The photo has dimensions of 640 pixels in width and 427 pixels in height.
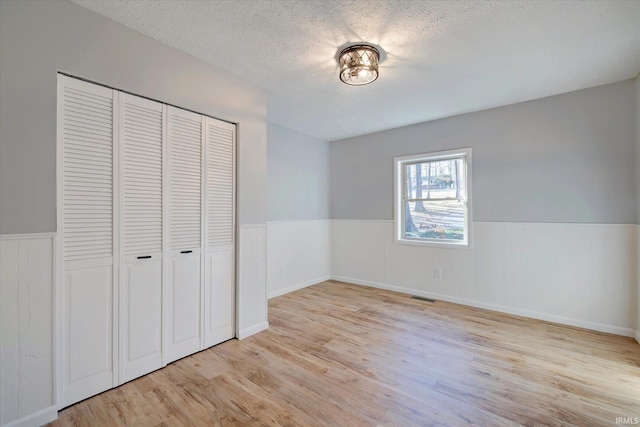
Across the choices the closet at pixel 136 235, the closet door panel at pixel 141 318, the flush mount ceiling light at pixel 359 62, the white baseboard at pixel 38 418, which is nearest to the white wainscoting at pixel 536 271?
the flush mount ceiling light at pixel 359 62

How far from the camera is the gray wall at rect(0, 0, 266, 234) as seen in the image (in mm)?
1510

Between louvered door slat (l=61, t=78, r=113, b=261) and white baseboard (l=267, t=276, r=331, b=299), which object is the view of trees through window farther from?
louvered door slat (l=61, t=78, r=113, b=261)

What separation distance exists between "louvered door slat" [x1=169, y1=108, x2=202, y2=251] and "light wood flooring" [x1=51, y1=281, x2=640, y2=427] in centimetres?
105

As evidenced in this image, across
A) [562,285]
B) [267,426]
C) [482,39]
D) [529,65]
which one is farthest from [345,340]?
[529,65]

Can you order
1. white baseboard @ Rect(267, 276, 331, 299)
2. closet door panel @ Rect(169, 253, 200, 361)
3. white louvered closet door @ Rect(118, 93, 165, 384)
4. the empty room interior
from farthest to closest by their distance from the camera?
white baseboard @ Rect(267, 276, 331, 299) < closet door panel @ Rect(169, 253, 200, 361) < white louvered closet door @ Rect(118, 93, 165, 384) < the empty room interior

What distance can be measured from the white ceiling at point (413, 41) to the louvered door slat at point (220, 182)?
59 cm

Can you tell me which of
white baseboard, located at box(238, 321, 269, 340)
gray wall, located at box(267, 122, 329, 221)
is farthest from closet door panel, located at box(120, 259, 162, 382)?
gray wall, located at box(267, 122, 329, 221)

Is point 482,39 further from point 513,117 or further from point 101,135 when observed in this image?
point 101,135

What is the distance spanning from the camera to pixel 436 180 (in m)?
4.00

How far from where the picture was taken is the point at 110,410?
172 centimetres

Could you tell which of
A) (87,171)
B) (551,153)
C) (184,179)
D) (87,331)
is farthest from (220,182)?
(551,153)

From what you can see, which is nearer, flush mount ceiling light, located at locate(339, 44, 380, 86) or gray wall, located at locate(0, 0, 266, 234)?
gray wall, located at locate(0, 0, 266, 234)

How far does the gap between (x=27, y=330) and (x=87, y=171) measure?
3.23 feet

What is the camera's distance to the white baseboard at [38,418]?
60.1 inches
